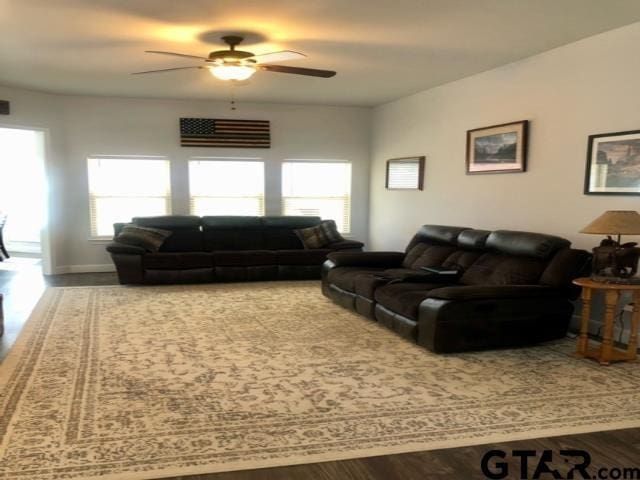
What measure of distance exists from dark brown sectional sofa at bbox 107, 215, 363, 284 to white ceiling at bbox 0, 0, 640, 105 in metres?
2.15

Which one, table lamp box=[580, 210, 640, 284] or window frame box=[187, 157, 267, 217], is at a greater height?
window frame box=[187, 157, 267, 217]

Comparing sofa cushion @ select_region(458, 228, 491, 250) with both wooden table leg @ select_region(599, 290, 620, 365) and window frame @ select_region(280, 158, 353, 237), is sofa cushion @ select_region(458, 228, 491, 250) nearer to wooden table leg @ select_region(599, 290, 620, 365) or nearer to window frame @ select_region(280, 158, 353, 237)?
wooden table leg @ select_region(599, 290, 620, 365)

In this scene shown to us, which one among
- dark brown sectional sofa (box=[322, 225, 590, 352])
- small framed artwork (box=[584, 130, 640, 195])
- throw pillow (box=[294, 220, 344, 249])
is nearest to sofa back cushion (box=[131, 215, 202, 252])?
throw pillow (box=[294, 220, 344, 249])

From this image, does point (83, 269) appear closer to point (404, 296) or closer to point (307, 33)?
point (307, 33)

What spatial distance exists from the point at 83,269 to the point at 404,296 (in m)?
5.59

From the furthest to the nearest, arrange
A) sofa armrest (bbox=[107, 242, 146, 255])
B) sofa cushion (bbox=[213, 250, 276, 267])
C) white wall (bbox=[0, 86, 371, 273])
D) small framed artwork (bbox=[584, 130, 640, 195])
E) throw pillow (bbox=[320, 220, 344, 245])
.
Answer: throw pillow (bbox=[320, 220, 344, 245]) → white wall (bbox=[0, 86, 371, 273]) → sofa cushion (bbox=[213, 250, 276, 267]) → sofa armrest (bbox=[107, 242, 146, 255]) → small framed artwork (bbox=[584, 130, 640, 195])

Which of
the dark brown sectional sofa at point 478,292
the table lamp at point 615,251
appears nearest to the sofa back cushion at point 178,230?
the dark brown sectional sofa at point 478,292

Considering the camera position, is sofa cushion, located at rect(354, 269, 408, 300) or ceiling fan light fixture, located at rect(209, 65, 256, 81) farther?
sofa cushion, located at rect(354, 269, 408, 300)

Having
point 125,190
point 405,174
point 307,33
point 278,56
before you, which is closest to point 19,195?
point 125,190

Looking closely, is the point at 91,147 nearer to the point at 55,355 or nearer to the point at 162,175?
the point at 162,175

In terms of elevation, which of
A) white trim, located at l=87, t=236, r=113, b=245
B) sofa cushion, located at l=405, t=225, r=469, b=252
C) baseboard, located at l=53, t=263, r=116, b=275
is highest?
sofa cushion, located at l=405, t=225, r=469, b=252

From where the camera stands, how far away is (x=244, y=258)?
7.14 m

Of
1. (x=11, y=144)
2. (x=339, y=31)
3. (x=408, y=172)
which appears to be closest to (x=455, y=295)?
(x=339, y=31)

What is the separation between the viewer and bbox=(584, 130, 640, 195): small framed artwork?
4.13m
